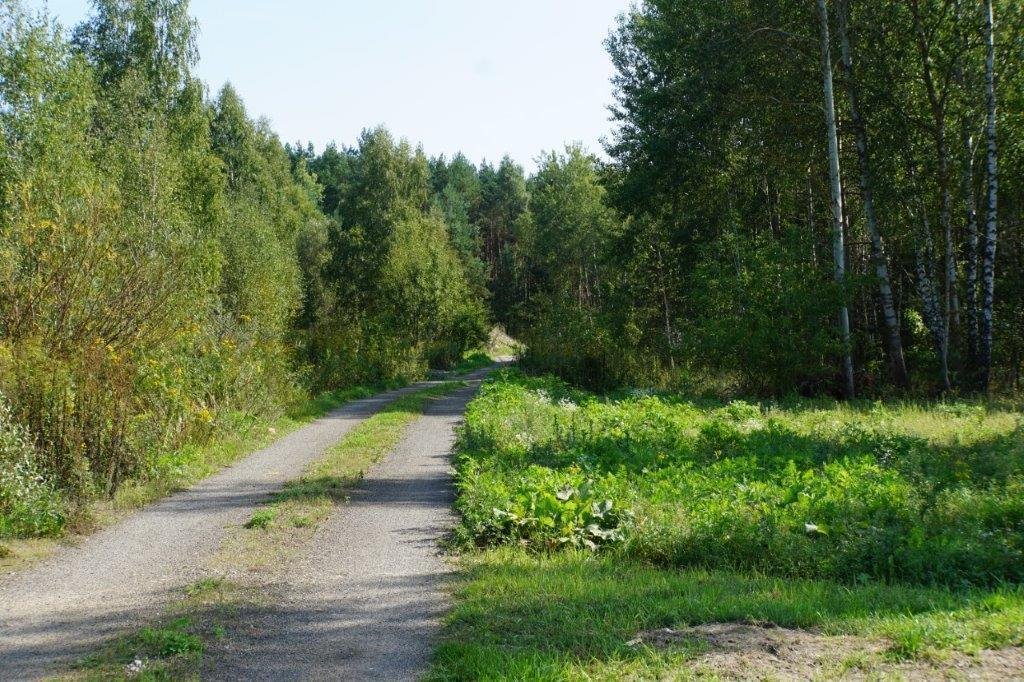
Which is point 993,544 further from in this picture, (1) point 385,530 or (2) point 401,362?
(2) point 401,362

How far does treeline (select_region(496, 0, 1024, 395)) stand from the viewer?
72.4 feet

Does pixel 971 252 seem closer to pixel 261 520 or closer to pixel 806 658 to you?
pixel 261 520

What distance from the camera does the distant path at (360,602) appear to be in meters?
5.32

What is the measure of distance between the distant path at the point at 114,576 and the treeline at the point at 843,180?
49.7ft

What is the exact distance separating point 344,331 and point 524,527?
29475mm

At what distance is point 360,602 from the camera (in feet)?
22.0

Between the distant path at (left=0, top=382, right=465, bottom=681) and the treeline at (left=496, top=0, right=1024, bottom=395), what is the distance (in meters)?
15.1

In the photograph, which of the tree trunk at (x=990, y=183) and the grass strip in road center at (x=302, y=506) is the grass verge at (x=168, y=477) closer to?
the grass strip in road center at (x=302, y=506)

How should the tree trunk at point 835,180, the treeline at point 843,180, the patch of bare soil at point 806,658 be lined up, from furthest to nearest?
1. the treeline at point 843,180
2. the tree trunk at point 835,180
3. the patch of bare soil at point 806,658

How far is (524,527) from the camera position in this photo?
8.67 m

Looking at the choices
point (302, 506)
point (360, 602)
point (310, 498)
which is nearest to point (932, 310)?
point (310, 498)

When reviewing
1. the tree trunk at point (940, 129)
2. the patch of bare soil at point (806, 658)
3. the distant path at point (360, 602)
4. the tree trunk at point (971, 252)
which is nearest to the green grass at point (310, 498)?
the distant path at point (360, 602)

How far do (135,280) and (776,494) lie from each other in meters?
9.27

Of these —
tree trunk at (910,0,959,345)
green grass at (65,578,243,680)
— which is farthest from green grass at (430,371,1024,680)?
tree trunk at (910,0,959,345)
